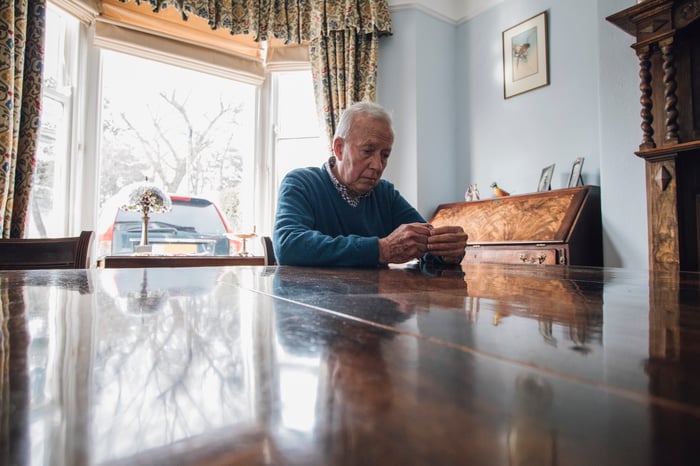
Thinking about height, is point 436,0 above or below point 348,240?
above

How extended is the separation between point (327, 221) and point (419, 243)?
451mm

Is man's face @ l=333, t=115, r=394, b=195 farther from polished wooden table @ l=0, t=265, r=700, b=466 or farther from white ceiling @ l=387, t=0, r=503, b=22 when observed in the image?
white ceiling @ l=387, t=0, r=503, b=22

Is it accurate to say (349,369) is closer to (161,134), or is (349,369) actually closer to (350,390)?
(350,390)

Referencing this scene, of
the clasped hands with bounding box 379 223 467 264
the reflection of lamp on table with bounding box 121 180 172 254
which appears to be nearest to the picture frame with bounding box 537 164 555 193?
the clasped hands with bounding box 379 223 467 264

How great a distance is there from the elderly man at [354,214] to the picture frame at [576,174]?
4.75ft

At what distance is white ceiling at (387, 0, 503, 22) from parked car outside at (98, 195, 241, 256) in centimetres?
225

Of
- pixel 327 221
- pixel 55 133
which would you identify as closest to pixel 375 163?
pixel 327 221

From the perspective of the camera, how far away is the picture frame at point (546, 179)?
2768 millimetres

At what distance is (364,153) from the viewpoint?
61.5 inches

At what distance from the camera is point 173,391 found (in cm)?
14

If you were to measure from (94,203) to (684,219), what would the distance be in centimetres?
339

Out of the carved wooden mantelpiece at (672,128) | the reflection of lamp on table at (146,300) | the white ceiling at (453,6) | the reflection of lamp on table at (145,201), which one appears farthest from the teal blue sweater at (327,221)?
the white ceiling at (453,6)

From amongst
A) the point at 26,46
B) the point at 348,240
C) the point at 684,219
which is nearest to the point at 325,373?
the point at 348,240

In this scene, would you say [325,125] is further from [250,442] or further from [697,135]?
[250,442]
